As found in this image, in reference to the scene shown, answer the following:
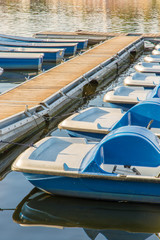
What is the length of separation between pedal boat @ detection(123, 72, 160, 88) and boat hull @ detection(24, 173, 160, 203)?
7.28 m

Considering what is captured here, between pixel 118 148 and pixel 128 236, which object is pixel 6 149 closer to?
pixel 118 148

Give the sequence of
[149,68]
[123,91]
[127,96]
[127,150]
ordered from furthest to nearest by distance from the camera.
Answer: [149,68], [123,91], [127,96], [127,150]

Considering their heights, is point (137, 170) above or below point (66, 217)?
above

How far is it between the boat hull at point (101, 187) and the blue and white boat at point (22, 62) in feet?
41.9

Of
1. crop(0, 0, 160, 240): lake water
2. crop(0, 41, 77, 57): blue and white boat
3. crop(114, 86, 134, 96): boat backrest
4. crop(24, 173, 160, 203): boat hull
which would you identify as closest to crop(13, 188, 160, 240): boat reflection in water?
crop(0, 0, 160, 240): lake water

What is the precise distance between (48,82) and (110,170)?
732 centimetres

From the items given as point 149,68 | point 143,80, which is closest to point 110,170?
point 143,80

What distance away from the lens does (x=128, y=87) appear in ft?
46.5

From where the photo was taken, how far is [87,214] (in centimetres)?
781

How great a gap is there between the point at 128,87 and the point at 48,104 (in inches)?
121

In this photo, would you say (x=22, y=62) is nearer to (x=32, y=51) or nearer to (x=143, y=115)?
(x=32, y=51)

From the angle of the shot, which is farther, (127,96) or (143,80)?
(143,80)

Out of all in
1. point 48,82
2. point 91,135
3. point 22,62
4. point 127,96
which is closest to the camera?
point 91,135

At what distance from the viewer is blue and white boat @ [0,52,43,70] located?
795 inches
